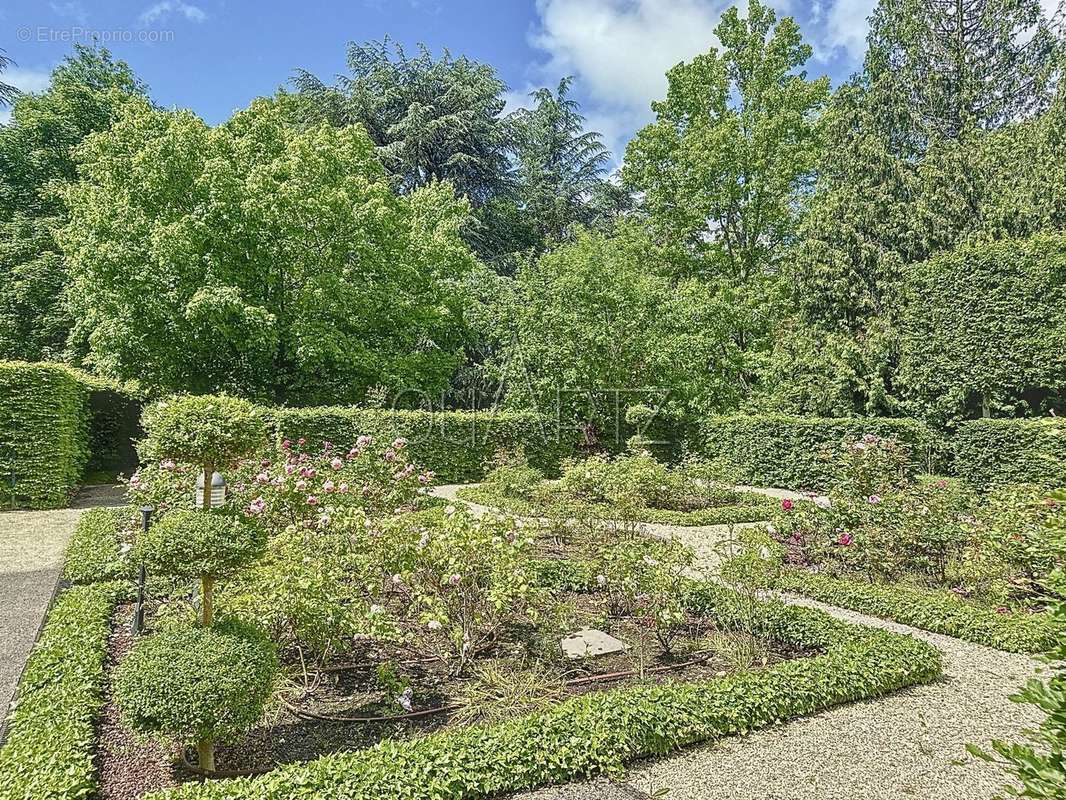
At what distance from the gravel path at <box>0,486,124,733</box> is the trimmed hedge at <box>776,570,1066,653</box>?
18.9 ft

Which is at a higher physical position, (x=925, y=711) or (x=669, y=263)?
(x=669, y=263)

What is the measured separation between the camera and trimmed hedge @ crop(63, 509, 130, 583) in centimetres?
586

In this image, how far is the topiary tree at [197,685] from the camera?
2.80m

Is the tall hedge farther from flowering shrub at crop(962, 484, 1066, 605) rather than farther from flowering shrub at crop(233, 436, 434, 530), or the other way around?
flowering shrub at crop(962, 484, 1066, 605)

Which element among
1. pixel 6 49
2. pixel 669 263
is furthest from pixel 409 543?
pixel 669 263

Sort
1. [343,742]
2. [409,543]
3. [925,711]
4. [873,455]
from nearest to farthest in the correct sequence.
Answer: [343,742], [925,711], [409,543], [873,455]

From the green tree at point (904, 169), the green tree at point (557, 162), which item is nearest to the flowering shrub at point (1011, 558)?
the green tree at point (904, 169)

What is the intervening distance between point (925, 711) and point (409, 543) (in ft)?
11.6

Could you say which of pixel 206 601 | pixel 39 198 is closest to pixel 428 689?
pixel 206 601

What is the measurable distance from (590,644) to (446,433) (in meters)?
8.87

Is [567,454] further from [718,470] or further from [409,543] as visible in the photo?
[409,543]

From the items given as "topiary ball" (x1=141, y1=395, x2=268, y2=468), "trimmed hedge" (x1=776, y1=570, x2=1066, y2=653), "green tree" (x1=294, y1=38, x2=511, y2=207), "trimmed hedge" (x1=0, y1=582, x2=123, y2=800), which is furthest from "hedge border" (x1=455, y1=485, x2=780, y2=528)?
"green tree" (x1=294, y1=38, x2=511, y2=207)

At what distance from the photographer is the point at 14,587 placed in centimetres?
586

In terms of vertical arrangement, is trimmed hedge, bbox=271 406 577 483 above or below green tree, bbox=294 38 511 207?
below
